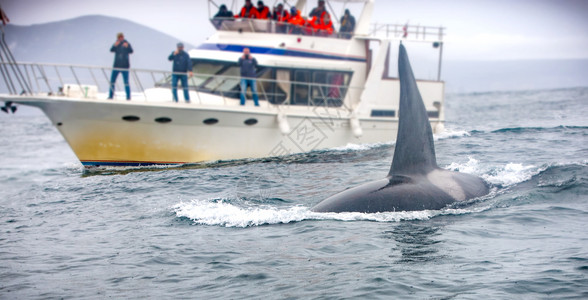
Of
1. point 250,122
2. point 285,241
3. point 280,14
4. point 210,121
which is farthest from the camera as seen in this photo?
point 280,14

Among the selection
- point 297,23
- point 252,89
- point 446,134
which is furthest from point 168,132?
point 446,134

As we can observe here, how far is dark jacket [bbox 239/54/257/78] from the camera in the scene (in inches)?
754

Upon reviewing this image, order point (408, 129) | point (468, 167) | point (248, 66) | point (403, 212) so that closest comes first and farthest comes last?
1. point (403, 212)
2. point (408, 129)
3. point (468, 167)
4. point (248, 66)

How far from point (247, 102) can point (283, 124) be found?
149 centimetres

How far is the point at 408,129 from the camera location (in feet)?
31.8

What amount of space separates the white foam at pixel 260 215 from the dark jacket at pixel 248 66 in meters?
8.36

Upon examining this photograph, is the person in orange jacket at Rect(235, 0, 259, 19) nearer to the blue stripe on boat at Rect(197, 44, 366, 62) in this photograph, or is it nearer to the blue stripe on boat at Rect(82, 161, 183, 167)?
the blue stripe on boat at Rect(197, 44, 366, 62)

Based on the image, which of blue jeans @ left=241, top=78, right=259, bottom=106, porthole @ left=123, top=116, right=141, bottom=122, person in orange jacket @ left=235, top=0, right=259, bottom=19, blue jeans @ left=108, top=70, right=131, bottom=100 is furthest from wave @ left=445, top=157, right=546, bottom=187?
person in orange jacket @ left=235, top=0, right=259, bottom=19

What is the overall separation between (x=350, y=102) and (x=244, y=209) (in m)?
11.9

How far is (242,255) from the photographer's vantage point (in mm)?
7879

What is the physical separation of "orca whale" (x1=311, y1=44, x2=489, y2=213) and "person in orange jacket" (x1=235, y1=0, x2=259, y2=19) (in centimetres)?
1316

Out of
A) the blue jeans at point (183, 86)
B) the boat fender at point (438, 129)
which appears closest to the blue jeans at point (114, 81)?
the blue jeans at point (183, 86)

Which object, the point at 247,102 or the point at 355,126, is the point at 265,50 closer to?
the point at 247,102

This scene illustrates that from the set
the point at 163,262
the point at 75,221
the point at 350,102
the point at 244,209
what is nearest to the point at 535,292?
the point at 163,262
